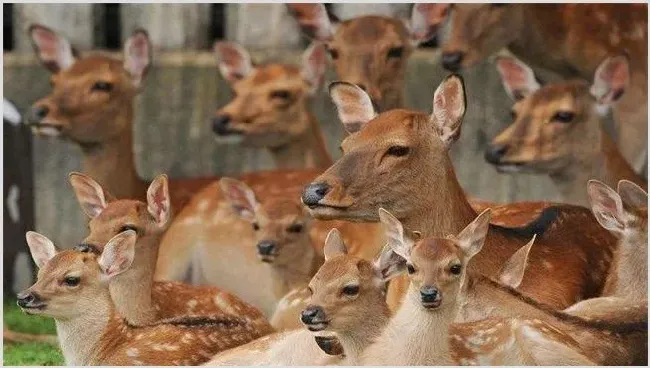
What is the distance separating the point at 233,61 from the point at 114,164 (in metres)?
0.69

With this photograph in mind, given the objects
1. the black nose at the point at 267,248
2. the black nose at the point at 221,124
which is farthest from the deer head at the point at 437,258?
the black nose at the point at 221,124

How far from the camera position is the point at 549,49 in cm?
1078

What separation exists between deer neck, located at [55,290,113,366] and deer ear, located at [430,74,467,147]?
4.11 ft

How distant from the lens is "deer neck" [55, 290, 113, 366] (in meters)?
8.34

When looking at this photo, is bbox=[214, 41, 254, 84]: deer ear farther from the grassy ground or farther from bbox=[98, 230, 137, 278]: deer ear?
bbox=[98, 230, 137, 278]: deer ear

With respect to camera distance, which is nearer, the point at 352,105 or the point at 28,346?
the point at 352,105

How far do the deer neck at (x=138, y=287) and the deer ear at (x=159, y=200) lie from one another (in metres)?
0.08

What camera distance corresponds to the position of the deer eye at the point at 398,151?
8367 mm

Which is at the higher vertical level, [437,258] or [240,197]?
[437,258]

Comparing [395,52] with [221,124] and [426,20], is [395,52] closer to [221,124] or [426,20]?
[426,20]

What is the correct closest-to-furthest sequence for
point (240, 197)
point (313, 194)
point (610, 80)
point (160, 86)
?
point (313, 194)
point (240, 197)
point (610, 80)
point (160, 86)

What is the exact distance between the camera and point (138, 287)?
8.86 meters

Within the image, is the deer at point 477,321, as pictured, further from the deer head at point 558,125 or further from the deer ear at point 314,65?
the deer ear at point 314,65

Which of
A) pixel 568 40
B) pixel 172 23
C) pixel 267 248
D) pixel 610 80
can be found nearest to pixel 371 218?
pixel 267 248
